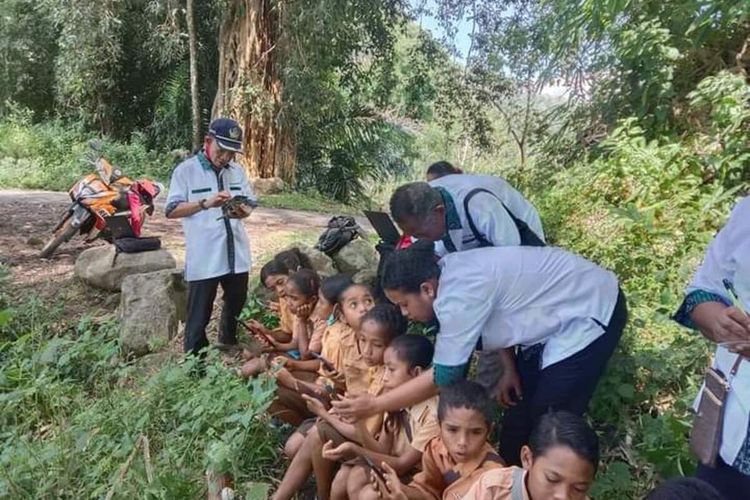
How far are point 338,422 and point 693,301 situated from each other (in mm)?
1432

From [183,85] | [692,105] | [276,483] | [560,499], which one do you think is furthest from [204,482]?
[183,85]

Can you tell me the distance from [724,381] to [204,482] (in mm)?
2103

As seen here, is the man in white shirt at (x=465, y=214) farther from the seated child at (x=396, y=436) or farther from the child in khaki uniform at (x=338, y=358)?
the child in khaki uniform at (x=338, y=358)

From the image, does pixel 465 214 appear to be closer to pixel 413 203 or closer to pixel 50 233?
pixel 413 203

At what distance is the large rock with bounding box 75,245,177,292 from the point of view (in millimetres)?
5547

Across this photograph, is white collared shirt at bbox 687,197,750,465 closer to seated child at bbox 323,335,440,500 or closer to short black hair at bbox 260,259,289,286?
seated child at bbox 323,335,440,500

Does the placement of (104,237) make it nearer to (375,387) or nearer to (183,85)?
(375,387)

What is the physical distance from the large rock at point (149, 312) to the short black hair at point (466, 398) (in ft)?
8.98

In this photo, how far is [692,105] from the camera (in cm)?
597

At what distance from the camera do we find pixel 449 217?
2.72 metres

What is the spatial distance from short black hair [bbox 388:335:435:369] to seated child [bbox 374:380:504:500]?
369mm

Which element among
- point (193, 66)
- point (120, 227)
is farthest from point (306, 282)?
point (193, 66)

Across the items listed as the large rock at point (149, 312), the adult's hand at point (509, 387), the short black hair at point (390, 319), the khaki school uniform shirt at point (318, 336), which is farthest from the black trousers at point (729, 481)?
the large rock at point (149, 312)

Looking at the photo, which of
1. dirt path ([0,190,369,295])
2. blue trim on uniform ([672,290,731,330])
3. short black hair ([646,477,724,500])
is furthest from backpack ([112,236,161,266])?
short black hair ([646,477,724,500])
